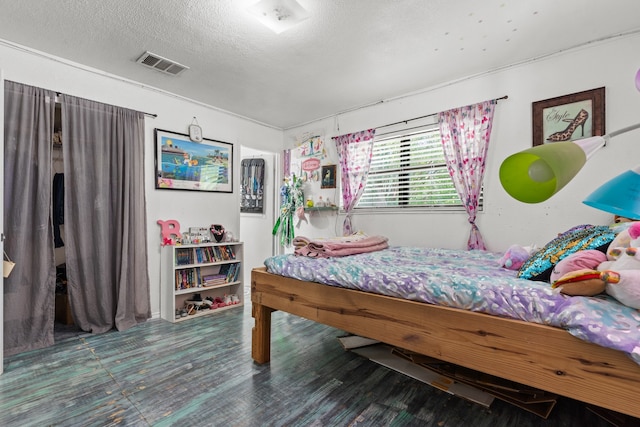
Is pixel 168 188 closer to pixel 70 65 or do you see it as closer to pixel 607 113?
pixel 70 65

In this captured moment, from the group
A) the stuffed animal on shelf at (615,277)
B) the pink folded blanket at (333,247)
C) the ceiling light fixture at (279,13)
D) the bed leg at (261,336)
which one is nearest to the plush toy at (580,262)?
the stuffed animal on shelf at (615,277)

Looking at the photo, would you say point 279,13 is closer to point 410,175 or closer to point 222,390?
point 410,175

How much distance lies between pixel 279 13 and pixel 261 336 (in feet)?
7.06

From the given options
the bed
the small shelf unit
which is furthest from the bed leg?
the small shelf unit

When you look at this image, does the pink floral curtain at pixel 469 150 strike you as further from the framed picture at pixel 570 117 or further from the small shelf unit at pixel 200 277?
the small shelf unit at pixel 200 277

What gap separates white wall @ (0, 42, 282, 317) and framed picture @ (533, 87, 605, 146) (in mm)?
3172

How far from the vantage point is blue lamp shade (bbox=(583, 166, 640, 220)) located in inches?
22.3

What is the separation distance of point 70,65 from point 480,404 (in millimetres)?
3928

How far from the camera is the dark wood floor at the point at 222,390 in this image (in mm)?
1479

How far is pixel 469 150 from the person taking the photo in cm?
276

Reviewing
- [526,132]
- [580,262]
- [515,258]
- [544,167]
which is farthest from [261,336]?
[526,132]

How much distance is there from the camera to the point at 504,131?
8.65ft

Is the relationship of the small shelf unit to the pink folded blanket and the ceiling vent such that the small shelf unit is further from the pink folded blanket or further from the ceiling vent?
the ceiling vent

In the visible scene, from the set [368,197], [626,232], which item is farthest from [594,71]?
[368,197]
